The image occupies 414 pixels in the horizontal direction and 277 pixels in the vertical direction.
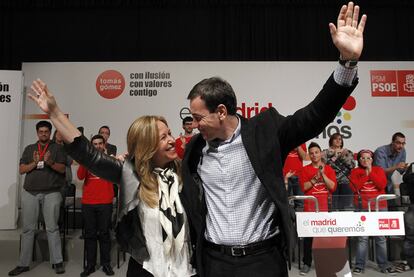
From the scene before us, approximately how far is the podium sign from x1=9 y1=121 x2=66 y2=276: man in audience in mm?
2858

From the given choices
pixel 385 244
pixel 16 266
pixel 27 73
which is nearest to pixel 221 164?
pixel 385 244

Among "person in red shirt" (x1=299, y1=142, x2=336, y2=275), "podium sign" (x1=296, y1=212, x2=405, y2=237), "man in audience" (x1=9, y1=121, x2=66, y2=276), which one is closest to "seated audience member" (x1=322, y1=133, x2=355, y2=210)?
"person in red shirt" (x1=299, y1=142, x2=336, y2=275)

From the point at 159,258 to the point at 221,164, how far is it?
0.51 metres

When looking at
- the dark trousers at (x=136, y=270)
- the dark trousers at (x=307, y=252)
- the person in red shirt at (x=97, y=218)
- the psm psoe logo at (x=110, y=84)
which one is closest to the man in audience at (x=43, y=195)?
the person in red shirt at (x=97, y=218)

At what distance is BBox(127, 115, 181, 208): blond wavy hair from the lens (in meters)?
1.62

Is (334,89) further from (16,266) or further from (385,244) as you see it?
(16,266)

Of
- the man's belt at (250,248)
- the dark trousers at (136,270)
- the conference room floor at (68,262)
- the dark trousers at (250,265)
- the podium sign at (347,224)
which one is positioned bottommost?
the conference room floor at (68,262)

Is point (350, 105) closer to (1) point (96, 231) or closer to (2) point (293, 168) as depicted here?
(2) point (293, 168)

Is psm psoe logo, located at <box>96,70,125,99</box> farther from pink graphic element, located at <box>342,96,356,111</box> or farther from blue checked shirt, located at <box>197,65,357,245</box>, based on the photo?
blue checked shirt, located at <box>197,65,357,245</box>

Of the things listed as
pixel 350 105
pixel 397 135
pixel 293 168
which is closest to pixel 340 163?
pixel 293 168

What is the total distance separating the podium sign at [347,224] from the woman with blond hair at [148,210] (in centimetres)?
178

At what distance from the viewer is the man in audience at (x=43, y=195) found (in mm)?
4328

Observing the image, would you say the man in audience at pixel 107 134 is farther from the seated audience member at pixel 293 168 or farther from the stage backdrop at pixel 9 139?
the seated audience member at pixel 293 168

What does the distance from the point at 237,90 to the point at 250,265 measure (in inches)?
200
